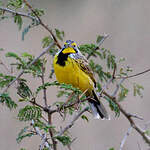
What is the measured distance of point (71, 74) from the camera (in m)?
2.41

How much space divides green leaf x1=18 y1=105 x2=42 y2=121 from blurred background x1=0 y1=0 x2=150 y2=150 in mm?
2609

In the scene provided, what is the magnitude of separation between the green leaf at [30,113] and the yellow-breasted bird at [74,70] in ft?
3.02

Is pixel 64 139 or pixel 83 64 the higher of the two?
pixel 83 64

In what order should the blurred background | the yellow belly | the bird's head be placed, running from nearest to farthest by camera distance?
the yellow belly < the bird's head < the blurred background

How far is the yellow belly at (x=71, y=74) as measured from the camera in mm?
2393

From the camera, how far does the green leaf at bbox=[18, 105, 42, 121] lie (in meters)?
1.41

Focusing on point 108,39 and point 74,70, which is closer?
point 74,70

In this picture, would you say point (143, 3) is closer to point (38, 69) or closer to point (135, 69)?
point (135, 69)

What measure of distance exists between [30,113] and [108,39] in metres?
3.15

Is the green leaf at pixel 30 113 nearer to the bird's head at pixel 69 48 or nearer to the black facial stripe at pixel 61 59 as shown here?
the black facial stripe at pixel 61 59

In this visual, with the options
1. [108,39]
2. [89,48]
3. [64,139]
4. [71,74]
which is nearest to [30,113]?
[64,139]

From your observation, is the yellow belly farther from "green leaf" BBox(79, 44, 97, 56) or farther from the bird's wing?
"green leaf" BBox(79, 44, 97, 56)

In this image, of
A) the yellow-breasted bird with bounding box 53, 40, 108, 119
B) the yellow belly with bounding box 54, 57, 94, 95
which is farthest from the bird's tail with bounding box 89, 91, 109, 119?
the yellow belly with bounding box 54, 57, 94, 95

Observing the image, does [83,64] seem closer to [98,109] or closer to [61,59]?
[61,59]
